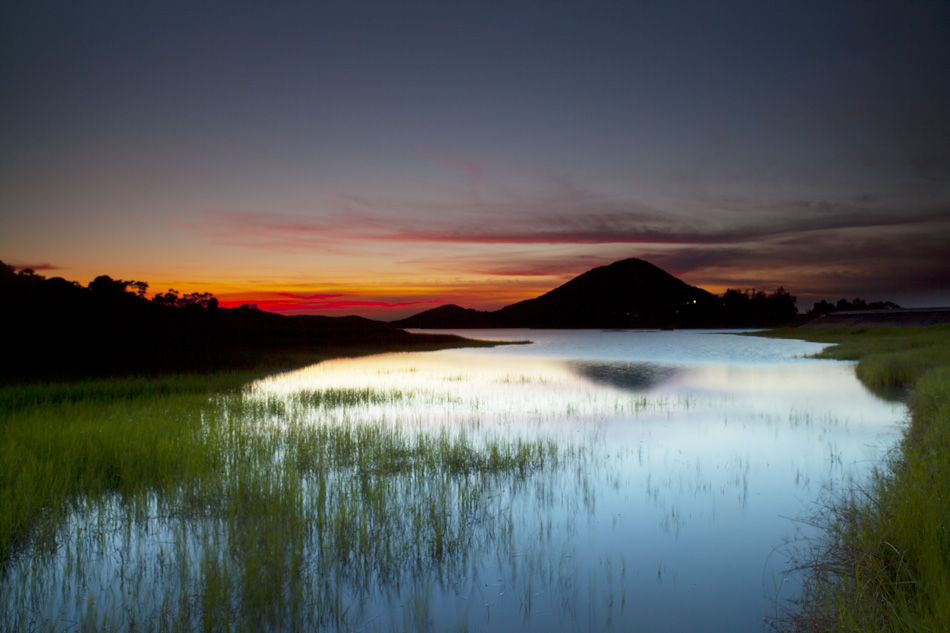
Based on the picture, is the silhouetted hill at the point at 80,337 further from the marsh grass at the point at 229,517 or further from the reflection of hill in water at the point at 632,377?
the reflection of hill in water at the point at 632,377

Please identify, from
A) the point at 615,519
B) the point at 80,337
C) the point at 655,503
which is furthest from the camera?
the point at 80,337

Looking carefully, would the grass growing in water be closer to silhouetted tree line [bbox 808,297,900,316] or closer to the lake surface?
the lake surface

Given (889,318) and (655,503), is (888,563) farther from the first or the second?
(889,318)

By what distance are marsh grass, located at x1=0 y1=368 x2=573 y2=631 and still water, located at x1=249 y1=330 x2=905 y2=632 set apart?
768 millimetres

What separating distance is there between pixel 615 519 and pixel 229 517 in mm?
5583

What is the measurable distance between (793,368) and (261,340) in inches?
2143

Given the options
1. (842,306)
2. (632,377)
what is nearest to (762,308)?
(842,306)

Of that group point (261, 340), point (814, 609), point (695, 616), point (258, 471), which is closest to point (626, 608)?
point (695, 616)

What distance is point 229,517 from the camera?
7.16m

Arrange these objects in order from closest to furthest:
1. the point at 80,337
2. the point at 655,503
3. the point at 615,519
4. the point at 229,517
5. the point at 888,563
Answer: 1. the point at 888,563
2. the point at 229,517
3. the point at 615,519
4. the point at 655,503
5. the point at 80,337

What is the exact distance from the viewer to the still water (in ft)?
17.3

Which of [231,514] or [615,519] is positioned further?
[615,519]

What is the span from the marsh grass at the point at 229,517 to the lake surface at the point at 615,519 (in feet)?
0.28

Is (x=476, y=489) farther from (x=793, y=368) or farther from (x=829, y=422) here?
(x=793, y=368)
